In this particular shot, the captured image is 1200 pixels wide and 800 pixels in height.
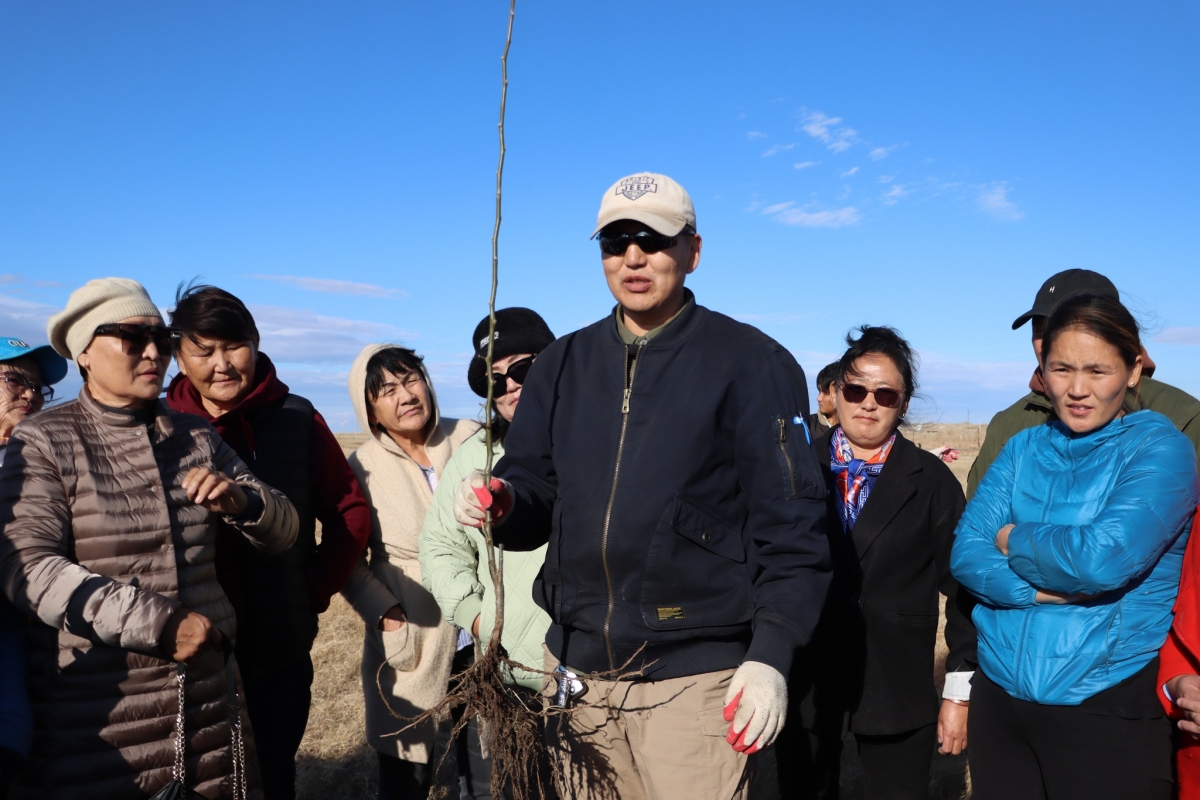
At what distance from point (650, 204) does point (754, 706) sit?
1.27 metres

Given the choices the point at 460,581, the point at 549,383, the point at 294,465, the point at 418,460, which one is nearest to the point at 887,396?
the point at 549,383

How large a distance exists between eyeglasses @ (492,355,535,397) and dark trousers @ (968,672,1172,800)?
6.47 ft

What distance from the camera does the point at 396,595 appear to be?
143 inches

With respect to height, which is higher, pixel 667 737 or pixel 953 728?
pixel 667 737

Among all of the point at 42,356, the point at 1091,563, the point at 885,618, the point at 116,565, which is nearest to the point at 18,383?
the point at 42,356

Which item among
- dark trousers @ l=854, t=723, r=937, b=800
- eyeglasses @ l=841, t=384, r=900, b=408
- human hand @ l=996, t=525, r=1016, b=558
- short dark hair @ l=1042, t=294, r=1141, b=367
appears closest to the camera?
short dark hair @ l=1042, t=294, r=1141, b=367

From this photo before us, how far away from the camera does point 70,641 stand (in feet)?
7.95

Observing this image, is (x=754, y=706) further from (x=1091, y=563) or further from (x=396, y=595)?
(x=396, y=595)

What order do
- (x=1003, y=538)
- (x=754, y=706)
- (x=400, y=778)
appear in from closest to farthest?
(x=754, y=706), (x=1003, y=538), (x=400, y=778)

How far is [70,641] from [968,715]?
2798mm

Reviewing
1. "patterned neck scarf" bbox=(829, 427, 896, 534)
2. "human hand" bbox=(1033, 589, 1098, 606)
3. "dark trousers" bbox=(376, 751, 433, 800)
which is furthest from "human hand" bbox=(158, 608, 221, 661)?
"human hand" bbox=(1033, 589, 1098, 606)

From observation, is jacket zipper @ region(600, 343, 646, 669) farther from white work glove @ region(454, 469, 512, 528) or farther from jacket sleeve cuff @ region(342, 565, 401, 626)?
jacket sleeve cuff @ region(342, 565, 401, 626)

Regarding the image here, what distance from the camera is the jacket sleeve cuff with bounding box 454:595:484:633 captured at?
3070mm

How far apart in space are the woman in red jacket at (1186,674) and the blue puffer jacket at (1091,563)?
4cm
